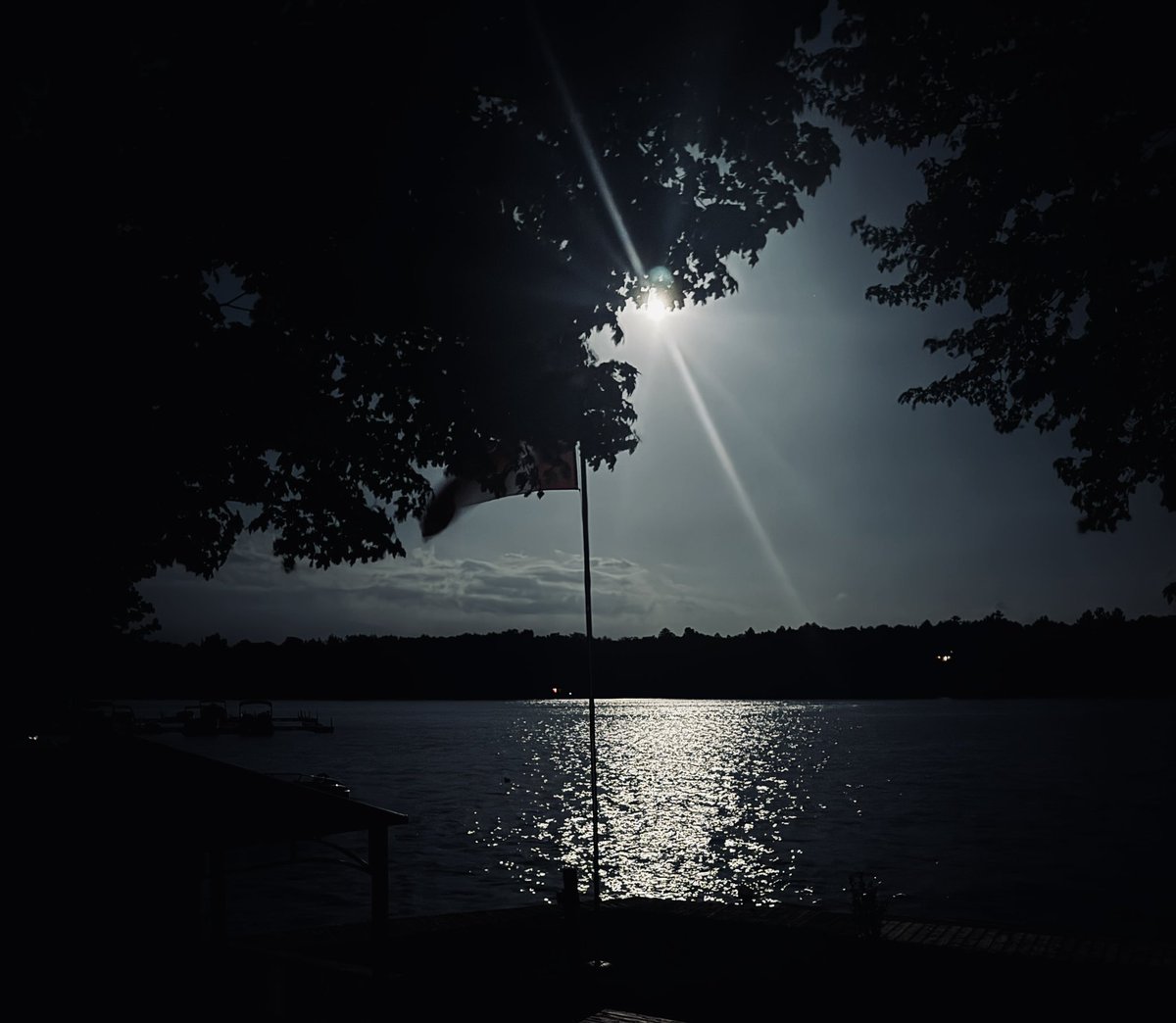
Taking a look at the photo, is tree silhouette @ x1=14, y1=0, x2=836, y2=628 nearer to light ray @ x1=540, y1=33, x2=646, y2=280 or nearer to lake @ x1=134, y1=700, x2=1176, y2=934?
light ray @ x1=540, y1=33, x2=646, y2=280

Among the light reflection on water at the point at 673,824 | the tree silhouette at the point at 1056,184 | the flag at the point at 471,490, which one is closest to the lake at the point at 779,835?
the light reflection on water at the point at 673,824

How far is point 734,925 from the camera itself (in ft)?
51.0

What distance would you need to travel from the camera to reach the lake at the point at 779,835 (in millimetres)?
38000

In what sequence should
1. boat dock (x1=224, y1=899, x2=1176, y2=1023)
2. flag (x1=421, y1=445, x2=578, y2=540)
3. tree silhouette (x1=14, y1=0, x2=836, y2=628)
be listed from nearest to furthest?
tree silhouette (x1=14, y1=0, x2=836, y2=628), boat dock (x1=224, y1=899, x2=1176, y2=1023), flag (x1=421, y1=445, x2=578, y2=540)

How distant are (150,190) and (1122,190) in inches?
444

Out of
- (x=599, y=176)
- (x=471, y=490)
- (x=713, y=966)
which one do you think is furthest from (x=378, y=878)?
(x=599, y=176)

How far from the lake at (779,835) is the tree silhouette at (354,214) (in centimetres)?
478

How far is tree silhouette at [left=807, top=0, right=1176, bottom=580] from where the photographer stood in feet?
39.9

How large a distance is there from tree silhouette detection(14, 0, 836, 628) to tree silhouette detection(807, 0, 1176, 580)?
13.4ft

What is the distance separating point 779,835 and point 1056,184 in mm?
51118

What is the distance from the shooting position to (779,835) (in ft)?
192

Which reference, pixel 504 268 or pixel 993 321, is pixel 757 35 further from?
pixel 993 321

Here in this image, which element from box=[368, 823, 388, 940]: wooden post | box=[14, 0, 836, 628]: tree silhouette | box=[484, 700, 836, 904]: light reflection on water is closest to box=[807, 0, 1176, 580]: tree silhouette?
box=[14, 0, 836, 628]: tree silhouette

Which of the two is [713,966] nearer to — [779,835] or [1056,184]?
[1056,184]
